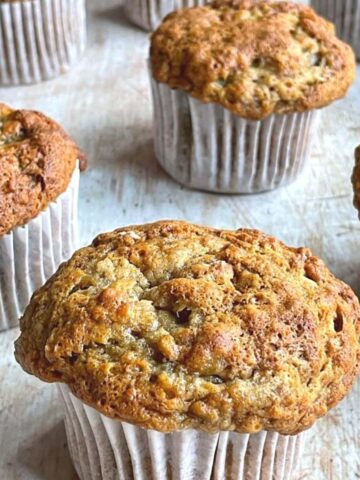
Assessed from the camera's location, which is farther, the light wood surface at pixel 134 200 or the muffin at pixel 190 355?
the light wood surface at pixel 134 200

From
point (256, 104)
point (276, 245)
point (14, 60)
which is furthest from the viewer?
point (14, 60)

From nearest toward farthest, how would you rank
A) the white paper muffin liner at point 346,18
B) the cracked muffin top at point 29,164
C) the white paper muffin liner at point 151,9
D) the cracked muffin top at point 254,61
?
the cracked muffin top at point 29,164, the cracked muffin top at point 254,61, the white paper muffin liner at point 346,18, the white paper muffin liner at point 151,9

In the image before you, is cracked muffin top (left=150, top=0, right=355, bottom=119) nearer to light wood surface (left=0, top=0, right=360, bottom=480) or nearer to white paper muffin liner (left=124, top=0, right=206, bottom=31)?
light wood surface (left=0, top=0, right=360, bottom=480)

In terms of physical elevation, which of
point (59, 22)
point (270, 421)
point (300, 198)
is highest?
point (270, 421)

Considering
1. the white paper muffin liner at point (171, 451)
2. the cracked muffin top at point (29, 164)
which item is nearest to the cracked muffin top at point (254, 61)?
the cracked muffin top at point (29, 164)

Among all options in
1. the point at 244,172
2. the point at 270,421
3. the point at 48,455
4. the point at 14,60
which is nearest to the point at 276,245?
the point at 270,421

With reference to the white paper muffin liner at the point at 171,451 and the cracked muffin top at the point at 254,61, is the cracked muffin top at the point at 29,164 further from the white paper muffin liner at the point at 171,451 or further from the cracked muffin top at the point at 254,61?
the white paper muffin liner at the point at 171,451

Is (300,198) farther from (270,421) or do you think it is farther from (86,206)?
(270,421)

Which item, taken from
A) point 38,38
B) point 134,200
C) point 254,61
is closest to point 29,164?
point 134,200
